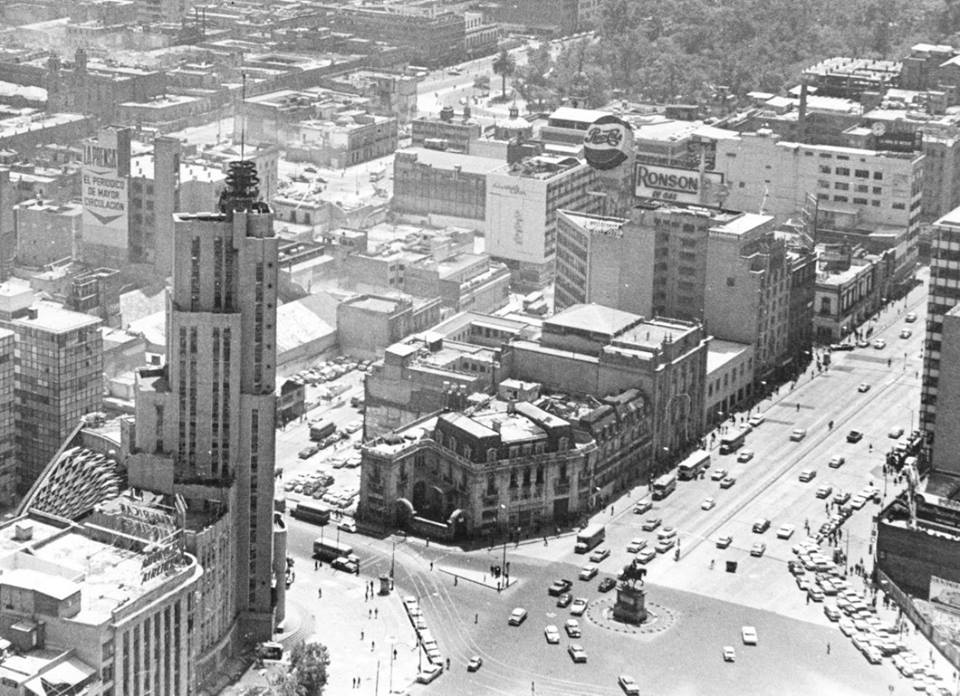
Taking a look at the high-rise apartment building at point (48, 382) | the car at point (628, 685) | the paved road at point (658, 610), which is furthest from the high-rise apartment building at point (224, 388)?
the car at point (628, 685)

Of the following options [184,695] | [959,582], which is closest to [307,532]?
[184,695]

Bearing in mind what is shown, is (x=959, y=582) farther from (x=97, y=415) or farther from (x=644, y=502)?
(x=97, y=415)

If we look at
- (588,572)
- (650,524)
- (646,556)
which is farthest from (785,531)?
(588,572)

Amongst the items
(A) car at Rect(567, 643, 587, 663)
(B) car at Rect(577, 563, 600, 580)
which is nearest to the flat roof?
(B) car at Rect(577, 563, 600, 580)

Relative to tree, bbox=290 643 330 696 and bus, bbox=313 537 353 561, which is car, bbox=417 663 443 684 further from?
bus, bbox=313 537 353 561

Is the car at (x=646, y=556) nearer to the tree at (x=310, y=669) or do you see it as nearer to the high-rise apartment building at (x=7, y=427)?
the tree at (x=310, y=669)
